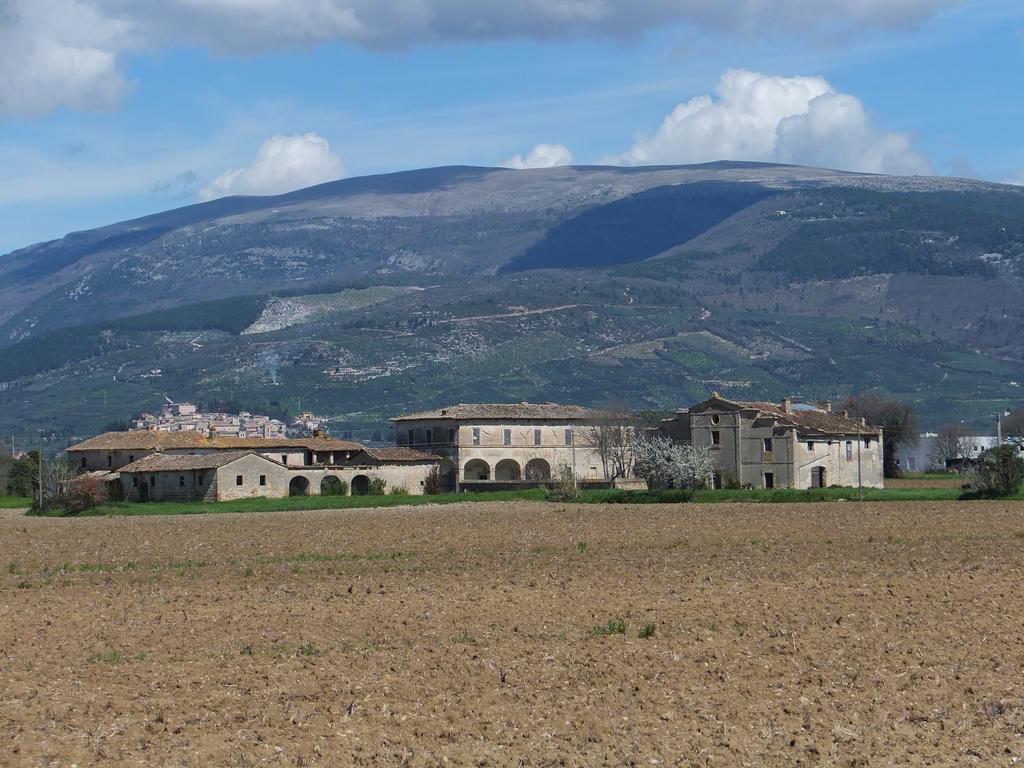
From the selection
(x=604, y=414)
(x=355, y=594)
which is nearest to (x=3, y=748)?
(x=355, y=594)

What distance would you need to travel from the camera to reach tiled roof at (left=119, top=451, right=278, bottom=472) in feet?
267

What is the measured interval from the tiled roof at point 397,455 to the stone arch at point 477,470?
3.68 meters

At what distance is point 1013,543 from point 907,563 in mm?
6465

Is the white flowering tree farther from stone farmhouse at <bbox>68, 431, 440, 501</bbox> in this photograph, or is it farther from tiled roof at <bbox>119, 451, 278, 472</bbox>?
tiled roof at <bbox>119, 451, 278, 472</bbox>

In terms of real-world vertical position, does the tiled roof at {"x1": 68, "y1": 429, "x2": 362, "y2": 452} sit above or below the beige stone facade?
above

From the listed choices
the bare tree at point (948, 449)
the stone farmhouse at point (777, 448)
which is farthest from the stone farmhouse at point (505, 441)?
the bare tree at point (948, 449)

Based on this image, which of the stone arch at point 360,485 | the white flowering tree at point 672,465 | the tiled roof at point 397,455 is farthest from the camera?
the tiled roof at point 397,455

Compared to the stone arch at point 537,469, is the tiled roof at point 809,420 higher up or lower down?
higher up

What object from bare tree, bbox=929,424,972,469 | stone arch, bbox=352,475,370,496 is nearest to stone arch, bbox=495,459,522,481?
stone arch, bbox=352,475,370,496

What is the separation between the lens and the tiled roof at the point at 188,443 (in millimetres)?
91812

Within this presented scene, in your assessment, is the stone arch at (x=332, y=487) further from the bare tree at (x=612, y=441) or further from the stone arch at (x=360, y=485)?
the bare tree at (x=612, y=441)

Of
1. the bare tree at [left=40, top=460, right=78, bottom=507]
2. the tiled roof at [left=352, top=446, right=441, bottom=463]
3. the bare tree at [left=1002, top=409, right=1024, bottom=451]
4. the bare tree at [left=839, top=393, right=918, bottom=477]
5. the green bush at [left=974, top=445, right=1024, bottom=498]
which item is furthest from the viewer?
the bare tree at [left=1002, top=409, right=1024, bottom=451]

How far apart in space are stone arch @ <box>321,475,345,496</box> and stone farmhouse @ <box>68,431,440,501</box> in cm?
7

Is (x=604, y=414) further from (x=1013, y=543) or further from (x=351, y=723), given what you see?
(x=351, y=723)
